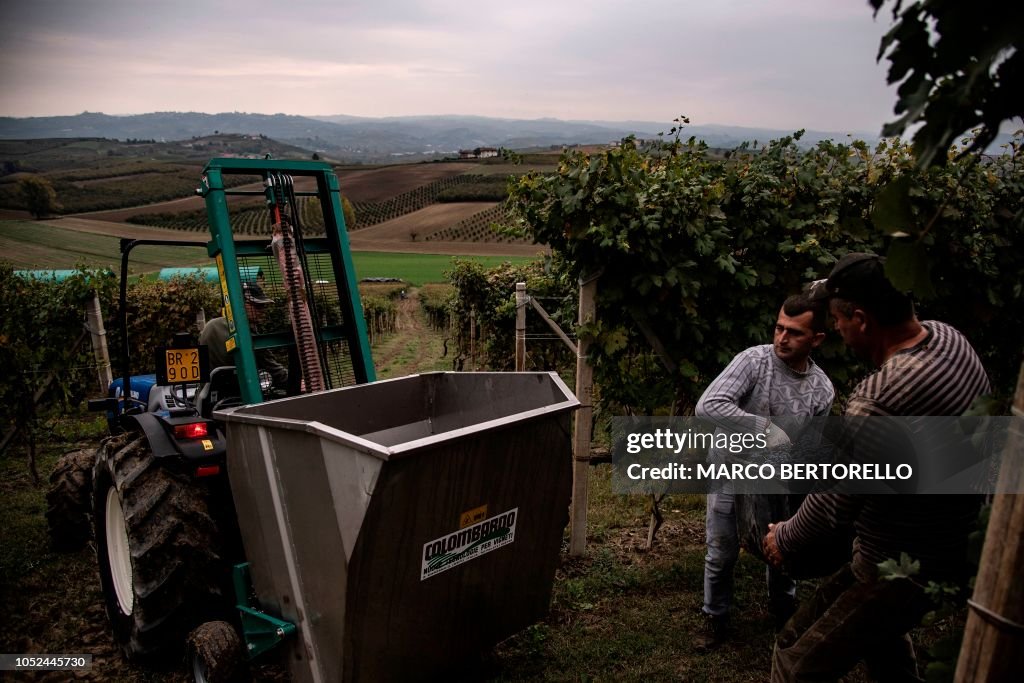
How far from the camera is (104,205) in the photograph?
1662 cm

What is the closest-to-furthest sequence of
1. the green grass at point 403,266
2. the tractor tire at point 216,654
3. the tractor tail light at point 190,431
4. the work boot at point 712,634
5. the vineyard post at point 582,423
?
the tractor tire at point 216,654, the tractor tail light at point 190,431, the work boot at point 712,634, the vineyard post at point 582,423, the green grass at point 403,266

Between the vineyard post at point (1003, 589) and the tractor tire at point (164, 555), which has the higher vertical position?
the vineyard post at point (1003, 589)

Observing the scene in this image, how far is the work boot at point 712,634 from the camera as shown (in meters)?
3.95

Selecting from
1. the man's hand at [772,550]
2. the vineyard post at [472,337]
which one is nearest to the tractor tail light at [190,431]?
the man's hand at [772,550]

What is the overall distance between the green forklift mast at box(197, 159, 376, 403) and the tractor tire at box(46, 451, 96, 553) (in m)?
2.31

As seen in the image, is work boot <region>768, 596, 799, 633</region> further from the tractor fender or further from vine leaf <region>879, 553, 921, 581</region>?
the tractor fender

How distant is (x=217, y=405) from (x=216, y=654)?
1474mm

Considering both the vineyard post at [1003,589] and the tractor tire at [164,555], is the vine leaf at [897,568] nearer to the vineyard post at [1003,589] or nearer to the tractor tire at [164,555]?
the vineyard post at [1003,589]

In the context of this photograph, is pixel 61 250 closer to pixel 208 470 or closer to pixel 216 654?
pixel 208 470

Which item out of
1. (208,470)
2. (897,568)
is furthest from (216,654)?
(897,568)

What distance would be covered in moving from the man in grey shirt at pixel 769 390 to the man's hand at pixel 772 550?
91 centimetres

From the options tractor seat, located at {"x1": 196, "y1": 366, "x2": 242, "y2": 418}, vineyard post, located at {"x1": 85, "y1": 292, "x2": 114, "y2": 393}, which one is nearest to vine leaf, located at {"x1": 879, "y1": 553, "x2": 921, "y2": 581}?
tractor seat, located at {"x1": 196, "y1": 366, "x2": 242, "y2": 418}

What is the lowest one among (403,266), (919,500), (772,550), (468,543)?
(403,266)

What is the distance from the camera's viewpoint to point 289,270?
12.3 feet
